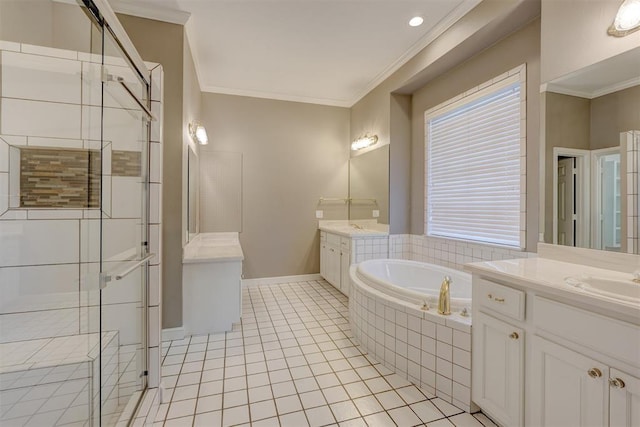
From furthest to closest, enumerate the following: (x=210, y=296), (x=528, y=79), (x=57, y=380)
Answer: (x=210, y=296) < (x=528, y=79) < (x=57, y=380)

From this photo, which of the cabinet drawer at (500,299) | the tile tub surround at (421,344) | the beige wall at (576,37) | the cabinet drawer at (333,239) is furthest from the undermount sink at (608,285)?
the cabinet drawer at (333,239)

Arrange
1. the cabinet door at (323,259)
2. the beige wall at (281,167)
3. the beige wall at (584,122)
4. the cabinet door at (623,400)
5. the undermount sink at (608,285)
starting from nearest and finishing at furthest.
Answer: the cabinet door at (623,400) < the undermount sink at (608,285) < the beige wall at (584,122) < the beige wall at (281,167) < the cabinet door at (323,259)

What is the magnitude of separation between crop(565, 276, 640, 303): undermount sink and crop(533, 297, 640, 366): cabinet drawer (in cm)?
12

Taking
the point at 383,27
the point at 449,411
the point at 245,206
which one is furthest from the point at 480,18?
the point at 245,206

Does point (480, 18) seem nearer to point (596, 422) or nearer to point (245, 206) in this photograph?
point (596, 422)

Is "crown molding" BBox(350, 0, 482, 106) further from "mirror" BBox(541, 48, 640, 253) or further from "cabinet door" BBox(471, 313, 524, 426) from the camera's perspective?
"cabinet door" BBox(471, 313, 524, 426)

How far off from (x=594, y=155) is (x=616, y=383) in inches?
45.5

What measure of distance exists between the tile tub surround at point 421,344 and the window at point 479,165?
106 centimetres

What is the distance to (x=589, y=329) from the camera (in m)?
1.03

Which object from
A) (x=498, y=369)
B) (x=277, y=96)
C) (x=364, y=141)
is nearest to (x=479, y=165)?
(x=364, y=141)

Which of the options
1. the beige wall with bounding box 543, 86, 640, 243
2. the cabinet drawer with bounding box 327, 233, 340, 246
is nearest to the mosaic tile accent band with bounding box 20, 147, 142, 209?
the cabinet drawer with bounding box 327, 233, 340, 246

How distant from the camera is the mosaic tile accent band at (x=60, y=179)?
144 cm

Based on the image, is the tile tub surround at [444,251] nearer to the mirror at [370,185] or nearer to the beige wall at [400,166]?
the beige wall at [400,166]

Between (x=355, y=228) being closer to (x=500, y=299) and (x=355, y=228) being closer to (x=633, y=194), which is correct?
(x=500, y=299)
